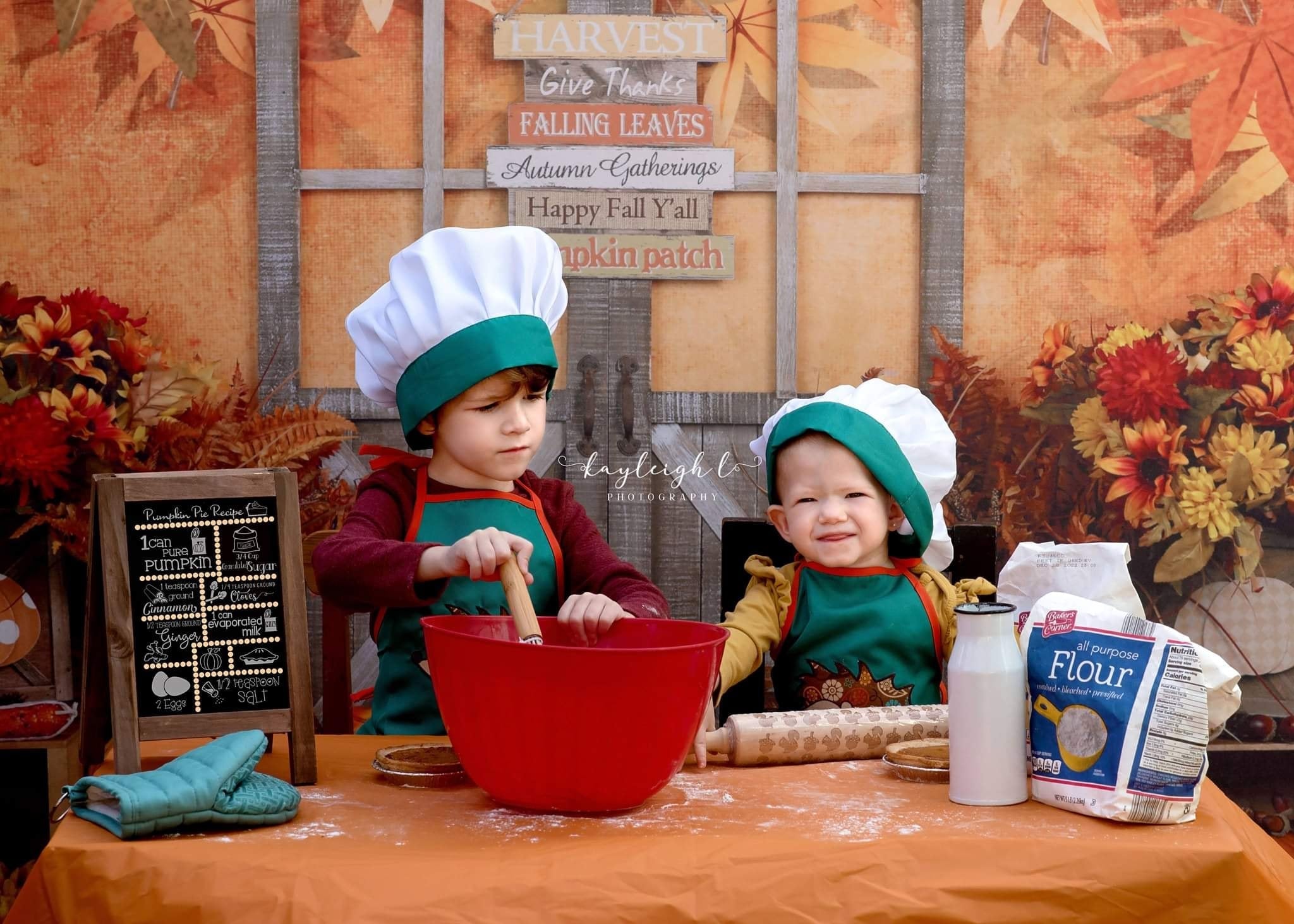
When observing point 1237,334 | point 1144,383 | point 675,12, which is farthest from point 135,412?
point 1237,334

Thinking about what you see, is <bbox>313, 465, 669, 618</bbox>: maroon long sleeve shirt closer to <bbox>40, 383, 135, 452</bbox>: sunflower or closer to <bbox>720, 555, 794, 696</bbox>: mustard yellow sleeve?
<bbox>720, 555, 794, 696</bbox>: mustard yellow sleeve

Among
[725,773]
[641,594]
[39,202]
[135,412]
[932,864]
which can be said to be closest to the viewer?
[932,864]

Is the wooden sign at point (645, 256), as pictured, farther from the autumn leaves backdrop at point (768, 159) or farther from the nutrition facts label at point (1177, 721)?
the nutrition facts label at point (1177, 721)

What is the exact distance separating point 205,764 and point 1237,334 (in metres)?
2.83

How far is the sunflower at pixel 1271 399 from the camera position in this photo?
3127 millimetres

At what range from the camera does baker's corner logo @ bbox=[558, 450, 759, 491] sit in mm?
3191

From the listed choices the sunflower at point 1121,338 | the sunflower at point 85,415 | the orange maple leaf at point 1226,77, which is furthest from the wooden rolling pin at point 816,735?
the orange maple leaf at point 1226,77

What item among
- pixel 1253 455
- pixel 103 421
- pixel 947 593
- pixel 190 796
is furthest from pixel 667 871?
pixel 1253 455

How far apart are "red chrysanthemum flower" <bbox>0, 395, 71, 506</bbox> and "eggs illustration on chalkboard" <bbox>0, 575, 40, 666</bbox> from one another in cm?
33

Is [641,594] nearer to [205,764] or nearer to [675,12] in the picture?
[205,764]

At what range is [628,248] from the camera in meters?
3.14

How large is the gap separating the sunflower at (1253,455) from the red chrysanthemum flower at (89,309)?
261 centimetres

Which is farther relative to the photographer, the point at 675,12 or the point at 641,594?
the point at 675,12

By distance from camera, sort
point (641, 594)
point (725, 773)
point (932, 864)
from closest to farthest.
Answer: point (932, 864)
point (725, 773)
point (641, 594)
